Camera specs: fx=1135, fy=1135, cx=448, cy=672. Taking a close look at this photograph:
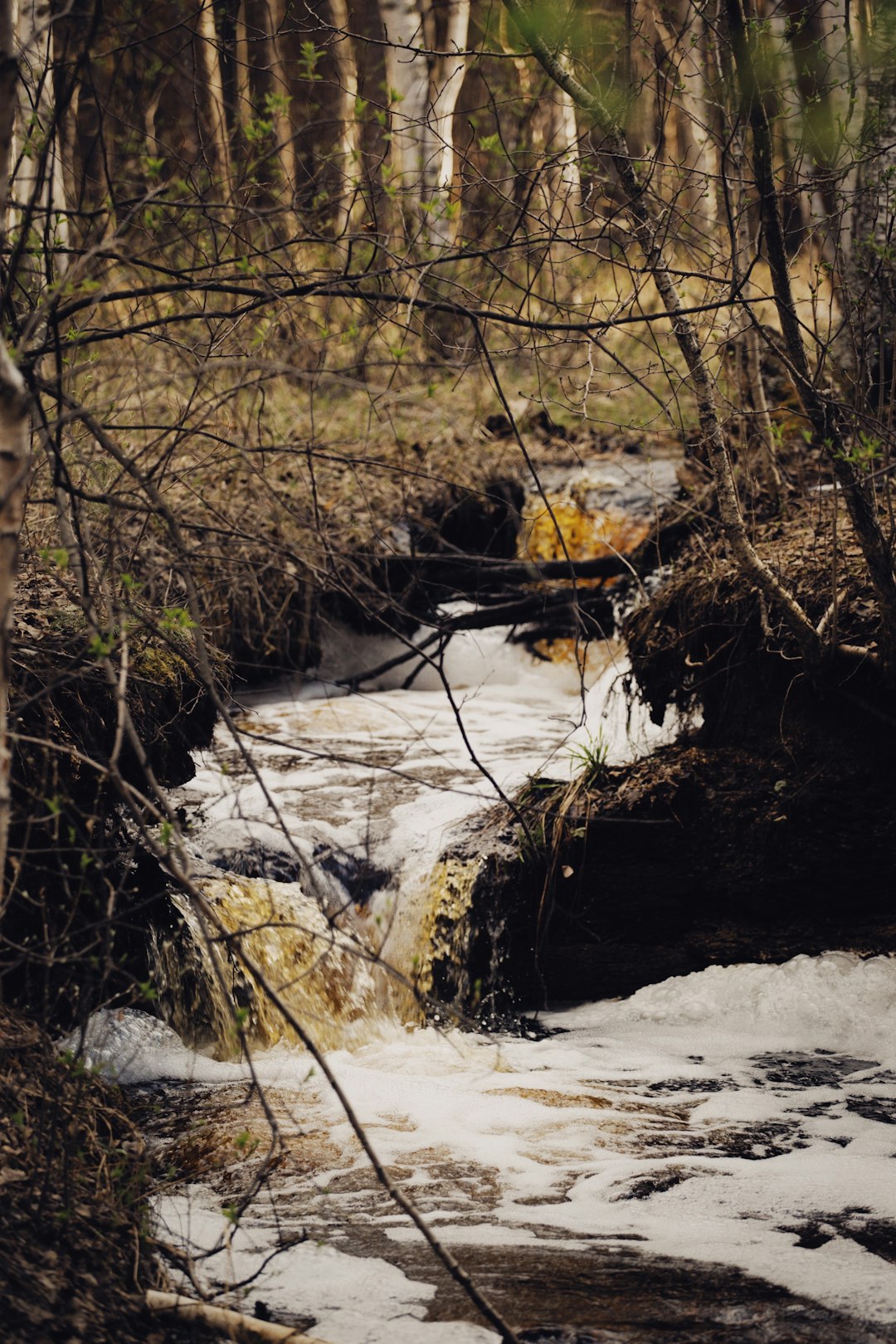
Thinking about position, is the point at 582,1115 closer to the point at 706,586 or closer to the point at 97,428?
the point at 706,586

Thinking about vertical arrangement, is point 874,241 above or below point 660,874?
above

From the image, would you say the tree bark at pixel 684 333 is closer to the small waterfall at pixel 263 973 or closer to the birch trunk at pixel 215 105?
the birch trunk at pixel 215 105

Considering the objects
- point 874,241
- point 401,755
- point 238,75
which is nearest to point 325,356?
point 238,75

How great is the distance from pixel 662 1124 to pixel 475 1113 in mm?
749

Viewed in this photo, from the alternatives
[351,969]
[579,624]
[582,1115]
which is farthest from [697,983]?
[579,624]

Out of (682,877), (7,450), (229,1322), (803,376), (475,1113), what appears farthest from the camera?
(682,877)

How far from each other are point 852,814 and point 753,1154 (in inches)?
77.8

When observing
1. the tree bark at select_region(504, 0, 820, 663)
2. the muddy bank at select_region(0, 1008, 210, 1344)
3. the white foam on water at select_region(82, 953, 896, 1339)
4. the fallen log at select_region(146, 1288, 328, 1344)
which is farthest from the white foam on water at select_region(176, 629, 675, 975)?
the fallen log at select_region(146, 1288, 328, 1344)

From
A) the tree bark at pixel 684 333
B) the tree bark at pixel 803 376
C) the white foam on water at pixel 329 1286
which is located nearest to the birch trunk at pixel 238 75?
the tree bark at pixel 684 333

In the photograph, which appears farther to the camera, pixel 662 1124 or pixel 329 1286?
pixel 662 1124

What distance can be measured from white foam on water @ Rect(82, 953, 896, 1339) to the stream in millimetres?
13

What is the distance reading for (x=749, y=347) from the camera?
6.58 metres

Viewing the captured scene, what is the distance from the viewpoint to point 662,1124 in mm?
4480

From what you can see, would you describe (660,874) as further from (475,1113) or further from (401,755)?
(401,755)
